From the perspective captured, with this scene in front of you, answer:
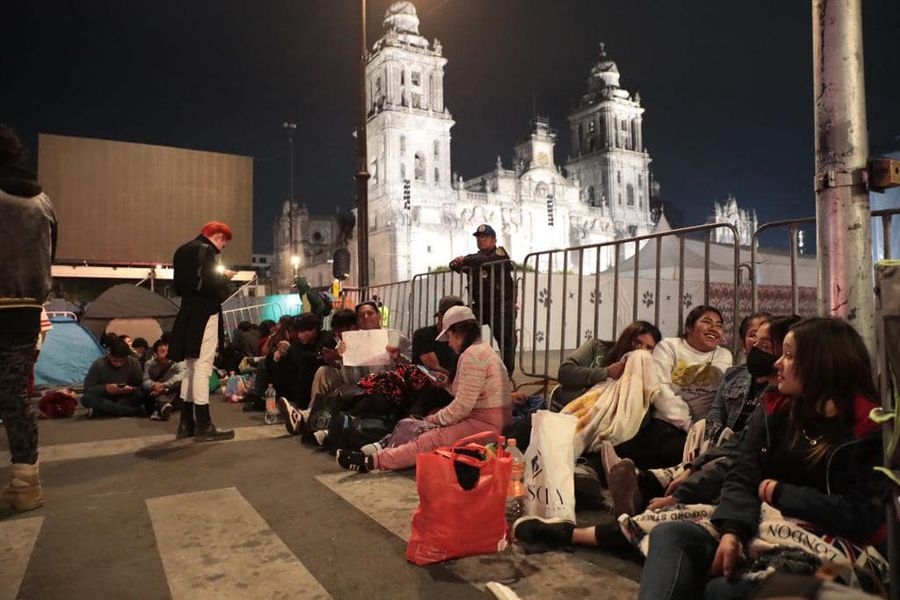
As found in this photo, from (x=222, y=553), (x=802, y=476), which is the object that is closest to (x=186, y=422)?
(x=222, y=553)

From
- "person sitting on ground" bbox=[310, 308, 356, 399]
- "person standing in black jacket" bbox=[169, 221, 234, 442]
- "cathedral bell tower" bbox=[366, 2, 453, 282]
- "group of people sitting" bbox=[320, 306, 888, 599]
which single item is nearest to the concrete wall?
"person sitting on ground" bbox=[310, 308, 356, 399]

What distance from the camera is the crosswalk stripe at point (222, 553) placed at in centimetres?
279

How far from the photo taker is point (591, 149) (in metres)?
100

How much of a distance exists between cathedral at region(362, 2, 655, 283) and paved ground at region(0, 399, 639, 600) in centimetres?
5377

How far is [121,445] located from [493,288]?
4.21m

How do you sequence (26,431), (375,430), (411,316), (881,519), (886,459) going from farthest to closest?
(411,316), (375,430), (26,431), (881,519), (886,459)

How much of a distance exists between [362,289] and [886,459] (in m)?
9.64

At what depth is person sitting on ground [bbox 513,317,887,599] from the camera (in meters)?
2.28

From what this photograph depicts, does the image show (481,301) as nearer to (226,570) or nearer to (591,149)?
(226,570)

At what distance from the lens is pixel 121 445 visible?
6.24 m

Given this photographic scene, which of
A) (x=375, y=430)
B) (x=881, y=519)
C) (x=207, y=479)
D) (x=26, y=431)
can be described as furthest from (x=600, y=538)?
(x=26, y=431)

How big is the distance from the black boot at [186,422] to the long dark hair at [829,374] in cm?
562

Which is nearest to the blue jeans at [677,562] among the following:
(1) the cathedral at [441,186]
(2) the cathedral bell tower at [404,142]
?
(1) the cathedral at [441,186]

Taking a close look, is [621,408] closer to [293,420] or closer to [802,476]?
[802,476]
